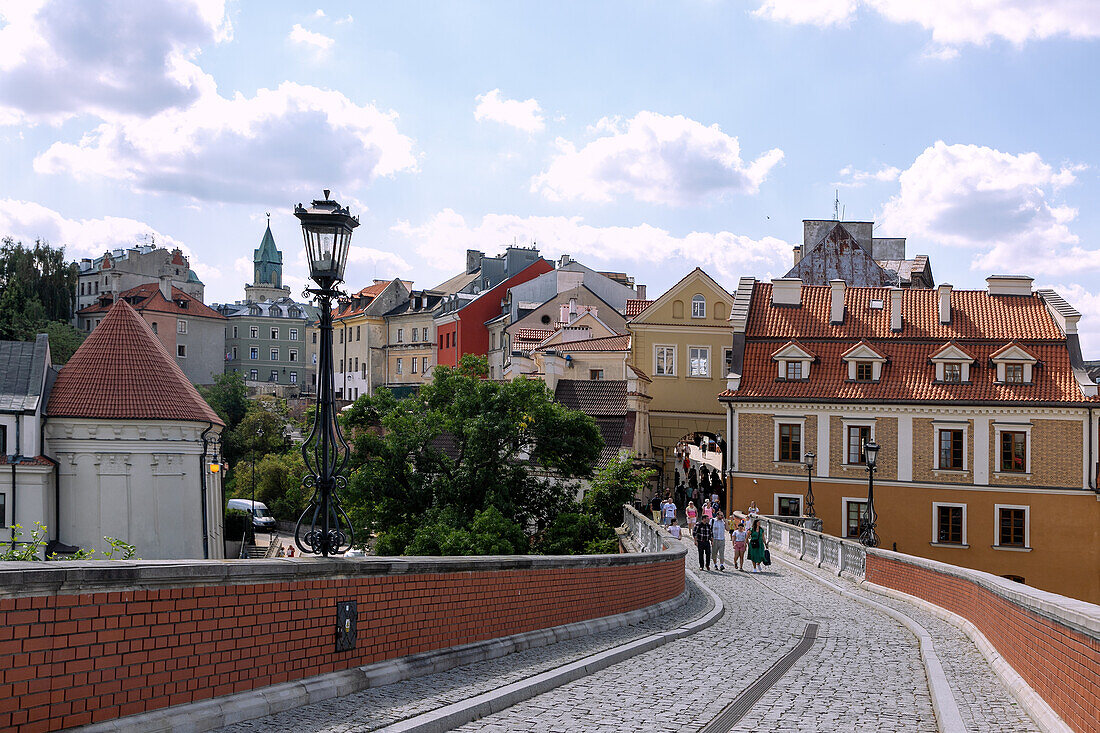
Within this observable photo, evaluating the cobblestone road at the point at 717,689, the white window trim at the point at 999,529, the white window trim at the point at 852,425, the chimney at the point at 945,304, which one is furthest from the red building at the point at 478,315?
the cobblestone road at the point at 717,689

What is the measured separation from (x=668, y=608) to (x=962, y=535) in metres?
28.2

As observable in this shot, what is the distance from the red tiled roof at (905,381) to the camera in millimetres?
42375

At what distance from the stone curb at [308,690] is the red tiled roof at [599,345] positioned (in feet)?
136

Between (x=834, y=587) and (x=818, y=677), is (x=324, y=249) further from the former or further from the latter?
(x=834, y=587)

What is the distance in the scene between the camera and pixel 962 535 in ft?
138

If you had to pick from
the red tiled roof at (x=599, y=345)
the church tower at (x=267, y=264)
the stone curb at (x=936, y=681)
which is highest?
the church tower at (x=267, y=264)

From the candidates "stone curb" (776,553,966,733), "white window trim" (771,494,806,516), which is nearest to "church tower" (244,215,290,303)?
"white window trim" (771,494,806,516)

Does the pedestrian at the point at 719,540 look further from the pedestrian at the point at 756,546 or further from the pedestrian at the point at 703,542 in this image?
the pedestrian at the point at 756,546

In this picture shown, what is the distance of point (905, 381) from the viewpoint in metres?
43.7

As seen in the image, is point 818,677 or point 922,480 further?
point 922,480

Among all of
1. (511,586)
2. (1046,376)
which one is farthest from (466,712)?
(1046,376)

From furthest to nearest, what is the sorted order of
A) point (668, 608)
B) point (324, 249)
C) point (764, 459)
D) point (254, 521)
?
point (254, 521) < point (764, 459) < point (668, 608) < point (324, 249)

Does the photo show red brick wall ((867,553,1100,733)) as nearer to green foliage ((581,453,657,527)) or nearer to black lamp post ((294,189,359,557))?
black lamp post ((294,189,359,557))

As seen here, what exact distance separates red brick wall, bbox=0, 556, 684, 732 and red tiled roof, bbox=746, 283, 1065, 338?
3670 centimetres
